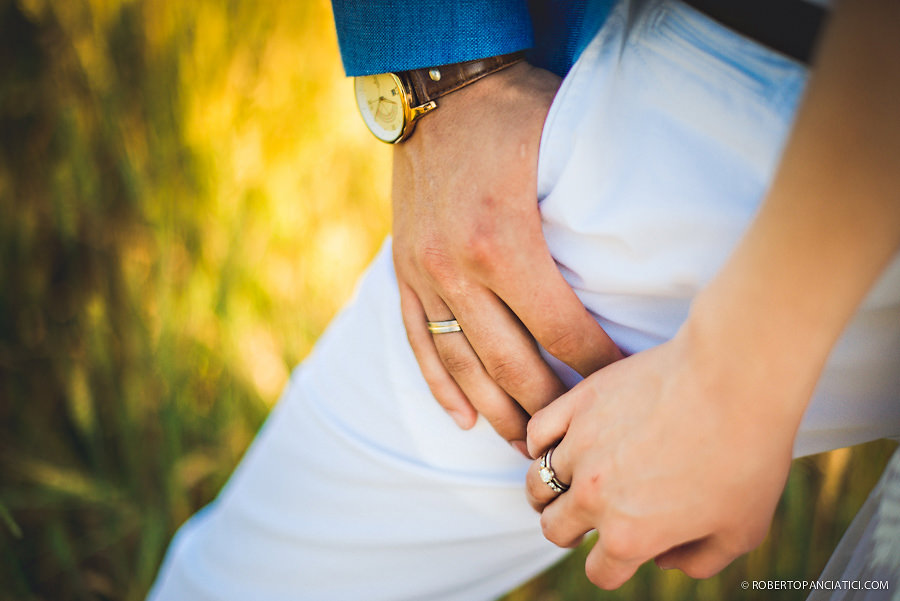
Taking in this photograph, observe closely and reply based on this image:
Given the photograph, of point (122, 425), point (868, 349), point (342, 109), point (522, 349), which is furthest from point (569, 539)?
point (342, 109)

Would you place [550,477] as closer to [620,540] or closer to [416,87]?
[620,540]

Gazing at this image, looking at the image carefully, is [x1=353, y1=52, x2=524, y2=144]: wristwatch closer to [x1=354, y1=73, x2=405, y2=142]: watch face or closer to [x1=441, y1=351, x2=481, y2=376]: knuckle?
[x1=354, y1=73, x2=405, y2=142]: watch face

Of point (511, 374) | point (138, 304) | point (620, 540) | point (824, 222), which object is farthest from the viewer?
point (138, 304)

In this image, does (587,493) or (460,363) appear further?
(460,363)

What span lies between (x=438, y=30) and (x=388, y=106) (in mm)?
89

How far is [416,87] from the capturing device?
21.7 inches

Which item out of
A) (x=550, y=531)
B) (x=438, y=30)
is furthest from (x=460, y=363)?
(x=438, y=30)

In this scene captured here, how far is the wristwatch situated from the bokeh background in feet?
3.05

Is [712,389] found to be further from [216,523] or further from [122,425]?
[122,425]

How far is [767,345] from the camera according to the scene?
1.12ft

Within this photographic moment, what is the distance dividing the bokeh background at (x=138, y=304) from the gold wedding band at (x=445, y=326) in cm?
96

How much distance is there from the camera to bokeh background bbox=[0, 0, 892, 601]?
4.31 ft

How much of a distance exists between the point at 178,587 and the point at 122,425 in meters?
0.76

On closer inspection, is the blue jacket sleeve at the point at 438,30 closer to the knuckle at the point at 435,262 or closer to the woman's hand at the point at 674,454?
the knuckle at the point at 435,262
